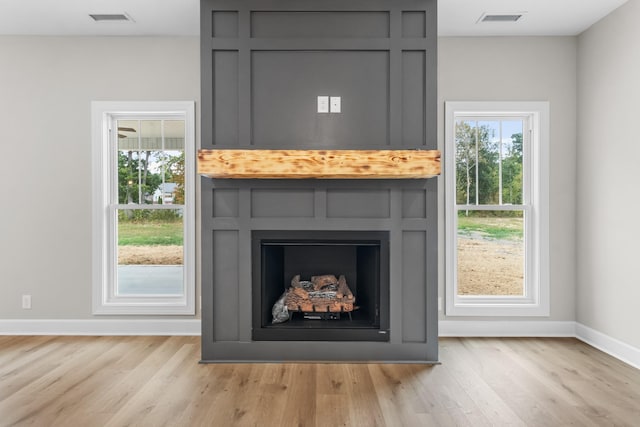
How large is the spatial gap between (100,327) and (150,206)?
1.21 m

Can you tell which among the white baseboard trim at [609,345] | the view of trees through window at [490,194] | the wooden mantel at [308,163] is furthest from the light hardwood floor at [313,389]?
the wooden mantel at [308,163]

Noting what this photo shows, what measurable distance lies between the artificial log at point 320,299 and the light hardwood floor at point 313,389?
0.48 meters

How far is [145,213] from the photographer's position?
4.34 m

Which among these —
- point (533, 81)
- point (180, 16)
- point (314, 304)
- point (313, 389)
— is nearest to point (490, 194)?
point (533, 81)

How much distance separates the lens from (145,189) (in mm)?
4355

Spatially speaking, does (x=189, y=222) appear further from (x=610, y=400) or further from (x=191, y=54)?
(x=610, y=400)

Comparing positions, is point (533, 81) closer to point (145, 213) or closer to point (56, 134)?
point (145, 213)

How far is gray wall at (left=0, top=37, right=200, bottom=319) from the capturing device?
4195mm

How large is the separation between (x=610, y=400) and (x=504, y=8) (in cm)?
291

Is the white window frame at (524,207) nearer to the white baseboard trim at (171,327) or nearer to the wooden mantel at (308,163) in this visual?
the white baseboard trim at (171,327)

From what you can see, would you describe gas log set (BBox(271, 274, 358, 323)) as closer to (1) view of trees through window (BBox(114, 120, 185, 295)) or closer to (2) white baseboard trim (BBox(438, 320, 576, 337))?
(2) white baseboard trim (BBox(438, 320, 576, 337))

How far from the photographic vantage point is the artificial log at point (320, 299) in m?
3.69

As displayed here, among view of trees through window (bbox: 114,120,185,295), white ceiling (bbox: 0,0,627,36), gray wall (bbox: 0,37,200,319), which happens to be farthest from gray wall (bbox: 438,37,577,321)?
view of trees through window (bbox: 114,120,185,295)

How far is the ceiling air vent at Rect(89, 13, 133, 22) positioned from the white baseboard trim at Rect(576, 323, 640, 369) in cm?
478
